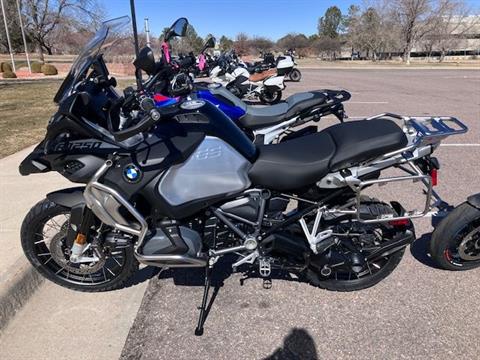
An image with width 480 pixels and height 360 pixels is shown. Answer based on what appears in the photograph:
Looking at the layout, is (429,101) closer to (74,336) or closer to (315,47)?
(74,336)

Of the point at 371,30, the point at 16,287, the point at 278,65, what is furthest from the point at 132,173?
the point at 371,30

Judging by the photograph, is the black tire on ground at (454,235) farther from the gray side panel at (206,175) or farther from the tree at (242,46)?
the tree at (242,46)

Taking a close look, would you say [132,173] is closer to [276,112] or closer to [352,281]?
[352,281]

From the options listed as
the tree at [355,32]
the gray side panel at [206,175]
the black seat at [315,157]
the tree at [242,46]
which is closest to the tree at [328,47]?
the tree at [355,32]

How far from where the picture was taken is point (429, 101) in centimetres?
1200

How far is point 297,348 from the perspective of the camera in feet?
8.16

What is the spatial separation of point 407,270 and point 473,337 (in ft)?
2.51

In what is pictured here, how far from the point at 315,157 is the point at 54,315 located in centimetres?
201

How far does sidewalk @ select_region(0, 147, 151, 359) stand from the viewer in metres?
2.51

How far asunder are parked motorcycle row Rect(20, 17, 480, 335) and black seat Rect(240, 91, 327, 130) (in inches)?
88.2

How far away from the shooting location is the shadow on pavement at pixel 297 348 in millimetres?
2422

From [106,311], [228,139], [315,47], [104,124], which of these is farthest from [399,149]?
[315,47]

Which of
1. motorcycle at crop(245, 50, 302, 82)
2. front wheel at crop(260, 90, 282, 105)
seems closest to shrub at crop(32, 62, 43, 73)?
motorcycle at crop(245, 50, 302, 82)

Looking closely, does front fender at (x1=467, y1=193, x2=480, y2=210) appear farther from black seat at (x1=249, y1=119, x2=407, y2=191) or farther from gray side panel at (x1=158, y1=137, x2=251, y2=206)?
gray side panel at (x1=158, y1=137, x2=251, y2=206)
